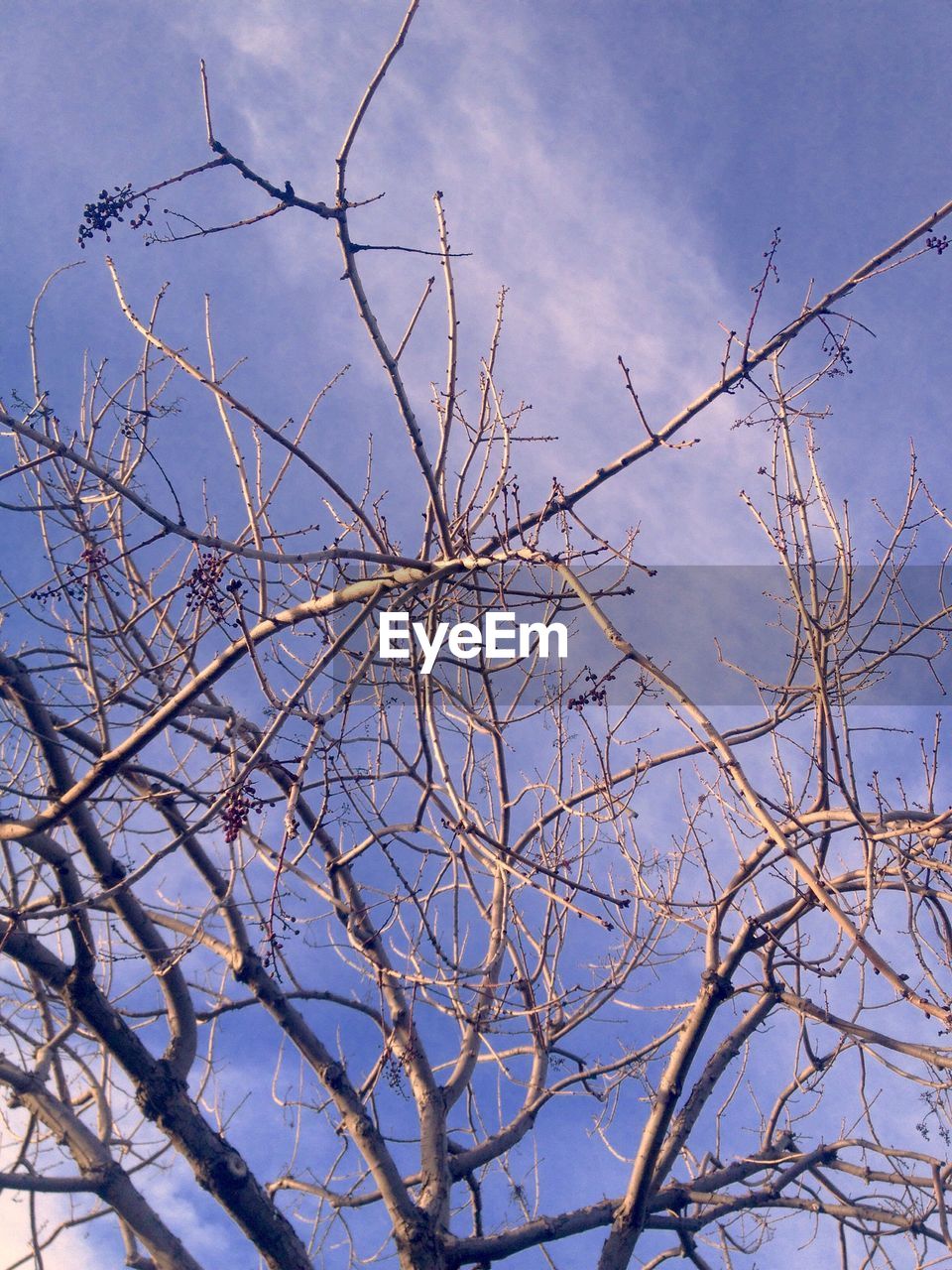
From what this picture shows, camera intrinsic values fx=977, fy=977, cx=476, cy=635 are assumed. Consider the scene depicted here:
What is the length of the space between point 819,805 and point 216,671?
2710mm

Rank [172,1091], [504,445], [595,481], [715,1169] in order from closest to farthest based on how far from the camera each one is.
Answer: [595,481] → [504,445] → [172,1091] → [715,1169]

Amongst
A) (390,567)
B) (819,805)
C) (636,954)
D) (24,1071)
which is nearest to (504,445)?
(390,567)

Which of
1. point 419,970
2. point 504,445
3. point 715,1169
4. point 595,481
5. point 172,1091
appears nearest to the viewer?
point 595,481

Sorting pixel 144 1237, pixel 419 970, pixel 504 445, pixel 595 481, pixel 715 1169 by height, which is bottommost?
pixel 144 1237

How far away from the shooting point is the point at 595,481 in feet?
10.4

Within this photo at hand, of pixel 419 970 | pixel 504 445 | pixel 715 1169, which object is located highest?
pixel 504 445

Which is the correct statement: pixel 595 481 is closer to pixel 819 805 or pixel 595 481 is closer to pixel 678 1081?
pixel 819 805

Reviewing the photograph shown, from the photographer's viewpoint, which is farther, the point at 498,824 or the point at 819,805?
the point at 498,824

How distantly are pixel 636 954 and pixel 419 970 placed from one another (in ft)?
3.90

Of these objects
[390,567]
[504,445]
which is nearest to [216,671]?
[390,567]

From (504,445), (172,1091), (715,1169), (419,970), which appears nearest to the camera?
(504,445)

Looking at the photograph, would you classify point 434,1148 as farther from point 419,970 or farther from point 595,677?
point 595,677

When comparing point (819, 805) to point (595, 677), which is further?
point (819, 805)

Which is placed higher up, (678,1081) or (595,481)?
(595,481)
